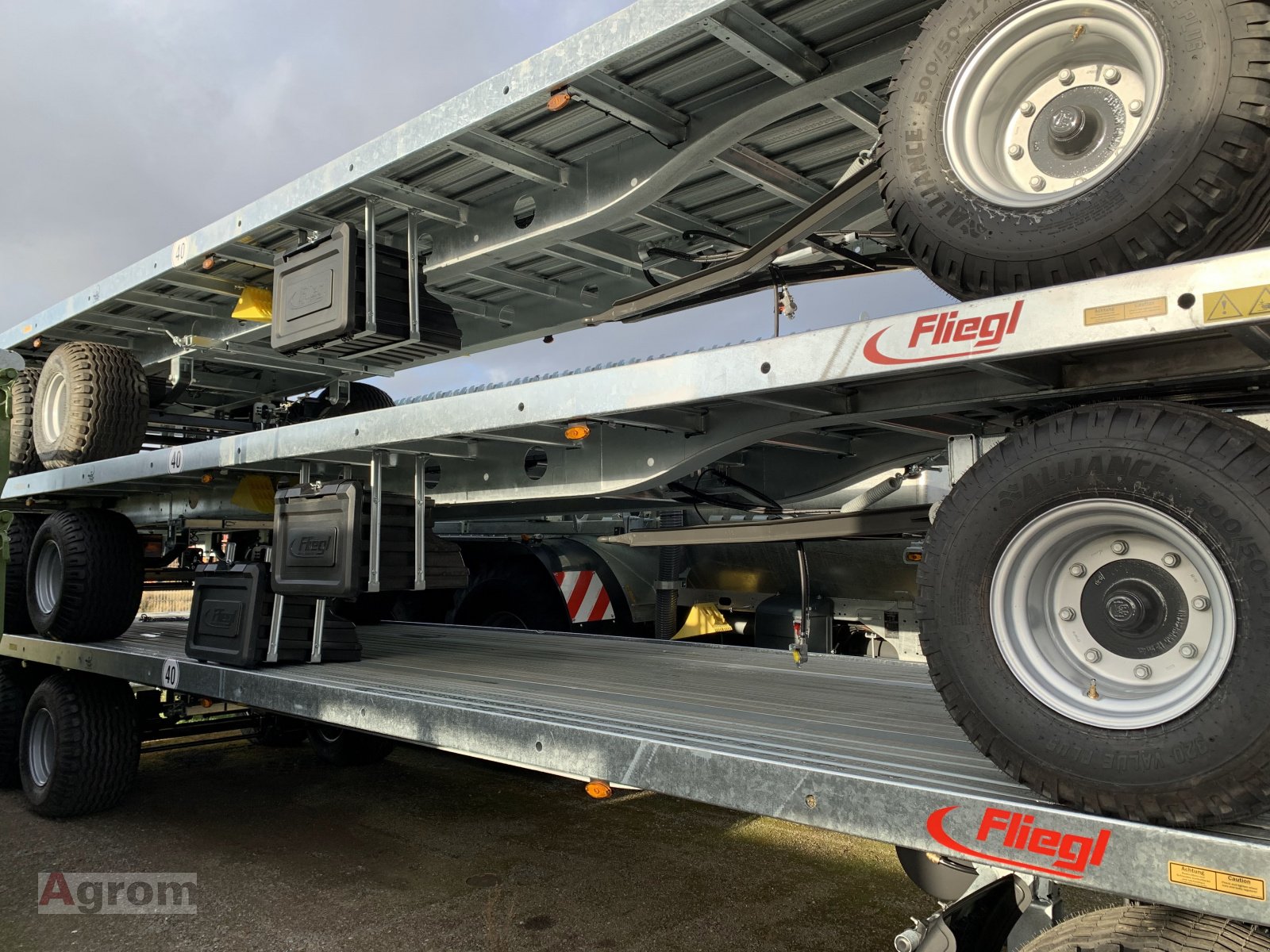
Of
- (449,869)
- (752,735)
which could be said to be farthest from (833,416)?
(449,869)

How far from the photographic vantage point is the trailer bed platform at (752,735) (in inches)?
63.6

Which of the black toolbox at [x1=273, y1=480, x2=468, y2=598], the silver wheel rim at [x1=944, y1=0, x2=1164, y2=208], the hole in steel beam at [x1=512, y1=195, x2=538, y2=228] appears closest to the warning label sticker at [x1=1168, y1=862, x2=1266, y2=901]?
the silver wheel rim at [x1=944, y1=0, x2=1164, y2=208]

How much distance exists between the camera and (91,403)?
504 centimetres

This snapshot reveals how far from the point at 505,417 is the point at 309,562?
127 cm

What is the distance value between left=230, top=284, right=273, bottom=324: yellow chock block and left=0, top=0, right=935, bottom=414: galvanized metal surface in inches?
4.1

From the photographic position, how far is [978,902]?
2074mm

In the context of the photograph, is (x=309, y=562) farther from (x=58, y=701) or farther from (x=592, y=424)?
(x=58, y=701)

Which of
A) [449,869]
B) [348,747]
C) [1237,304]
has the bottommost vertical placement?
[449,869]

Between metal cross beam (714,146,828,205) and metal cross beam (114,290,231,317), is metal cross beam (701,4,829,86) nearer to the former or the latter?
metal cross beam (714,146,828,205)

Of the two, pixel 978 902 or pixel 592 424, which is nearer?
pixel 978 902

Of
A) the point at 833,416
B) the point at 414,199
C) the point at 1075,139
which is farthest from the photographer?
the point at 414,199

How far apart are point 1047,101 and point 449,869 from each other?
418 cm

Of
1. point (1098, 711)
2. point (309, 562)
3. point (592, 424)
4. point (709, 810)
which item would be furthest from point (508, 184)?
point (709, 810)

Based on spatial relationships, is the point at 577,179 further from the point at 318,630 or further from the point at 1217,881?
the point at 1217,881
